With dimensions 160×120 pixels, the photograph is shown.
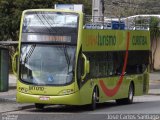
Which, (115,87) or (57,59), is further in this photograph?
(115,87)

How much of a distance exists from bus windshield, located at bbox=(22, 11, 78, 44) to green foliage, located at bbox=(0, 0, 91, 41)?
75.7ft

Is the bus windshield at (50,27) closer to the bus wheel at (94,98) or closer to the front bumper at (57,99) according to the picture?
the front bumper at (57,99)

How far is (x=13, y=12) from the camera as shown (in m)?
44.4

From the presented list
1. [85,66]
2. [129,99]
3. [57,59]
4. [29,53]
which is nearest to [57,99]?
[57,59]

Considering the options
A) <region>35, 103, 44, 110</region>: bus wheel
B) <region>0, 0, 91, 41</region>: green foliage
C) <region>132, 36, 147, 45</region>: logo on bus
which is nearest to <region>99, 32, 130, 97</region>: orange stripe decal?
<region>132, 36, 147, 45</region>: logo on bus

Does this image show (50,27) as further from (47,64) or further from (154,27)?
(154,27)

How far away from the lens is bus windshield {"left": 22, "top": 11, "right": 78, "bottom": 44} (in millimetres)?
20328

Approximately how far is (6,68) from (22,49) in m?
2.67

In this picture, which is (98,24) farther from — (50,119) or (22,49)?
(50,119)

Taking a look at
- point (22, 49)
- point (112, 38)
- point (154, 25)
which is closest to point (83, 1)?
point (154, 25)

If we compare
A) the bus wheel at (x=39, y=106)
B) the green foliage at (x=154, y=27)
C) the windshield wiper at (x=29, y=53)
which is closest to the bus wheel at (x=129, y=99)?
the bus wheel at (x=39, y=106)

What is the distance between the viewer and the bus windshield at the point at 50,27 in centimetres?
2033

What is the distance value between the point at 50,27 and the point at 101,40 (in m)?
2.68

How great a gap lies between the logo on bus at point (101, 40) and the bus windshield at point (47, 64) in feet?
3.81
